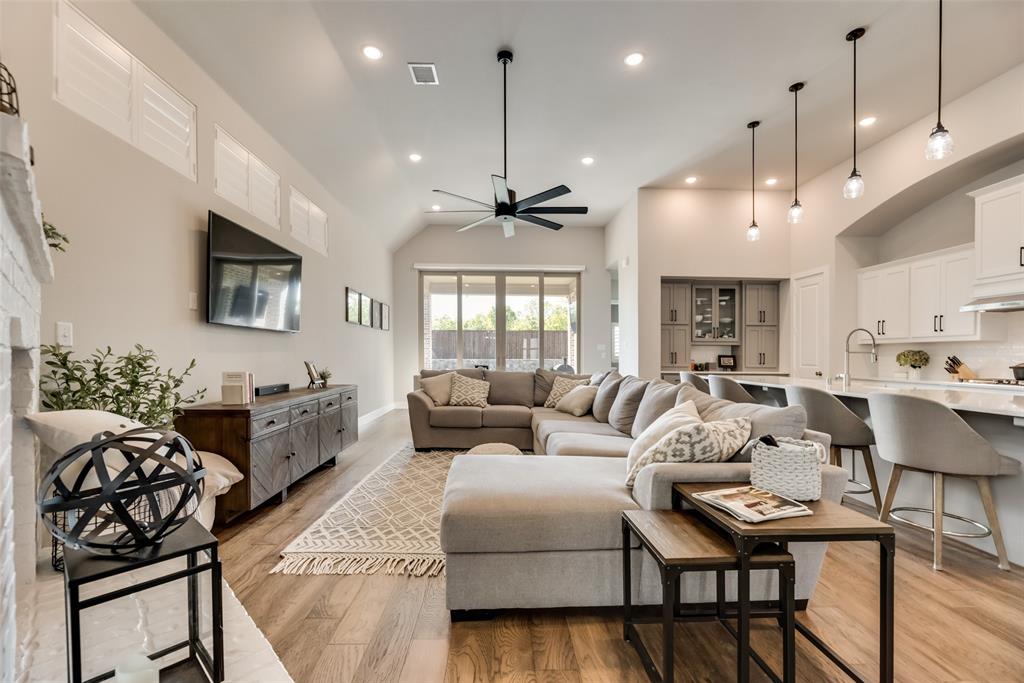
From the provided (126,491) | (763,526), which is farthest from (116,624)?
(763,526)

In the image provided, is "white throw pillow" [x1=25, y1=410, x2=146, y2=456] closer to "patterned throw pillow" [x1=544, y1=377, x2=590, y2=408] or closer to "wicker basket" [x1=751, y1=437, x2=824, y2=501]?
"wicker basket" [x1=751, y1=437, x2=824, y2=501]

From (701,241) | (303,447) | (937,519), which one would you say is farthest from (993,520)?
(701,241)

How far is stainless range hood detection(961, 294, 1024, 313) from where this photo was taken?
351cm

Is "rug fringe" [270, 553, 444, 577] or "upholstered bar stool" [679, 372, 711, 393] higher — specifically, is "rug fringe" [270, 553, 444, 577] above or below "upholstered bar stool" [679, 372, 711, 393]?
below

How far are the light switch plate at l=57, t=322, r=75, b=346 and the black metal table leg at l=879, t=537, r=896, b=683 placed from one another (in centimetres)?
326

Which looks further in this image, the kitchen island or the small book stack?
the small book stack

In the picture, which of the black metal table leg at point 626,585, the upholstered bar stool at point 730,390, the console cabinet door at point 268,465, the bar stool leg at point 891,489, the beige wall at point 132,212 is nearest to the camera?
the black metal table leg at point 626,585

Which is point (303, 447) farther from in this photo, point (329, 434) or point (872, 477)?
point (872, 477)

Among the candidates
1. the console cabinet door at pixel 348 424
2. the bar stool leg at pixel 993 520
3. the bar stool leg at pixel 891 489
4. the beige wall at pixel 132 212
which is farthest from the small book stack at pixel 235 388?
the bar stool leg at pixel 993 520

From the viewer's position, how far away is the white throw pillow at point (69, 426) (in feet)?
5.03

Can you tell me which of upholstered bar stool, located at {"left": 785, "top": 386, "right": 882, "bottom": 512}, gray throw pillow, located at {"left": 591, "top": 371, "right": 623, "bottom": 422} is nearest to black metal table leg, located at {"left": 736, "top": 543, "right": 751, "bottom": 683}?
upholstered bar stool, located at {"left": 785, "top": 386, "right": 882, "bottom": 512}

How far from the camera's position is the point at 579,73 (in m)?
3.50

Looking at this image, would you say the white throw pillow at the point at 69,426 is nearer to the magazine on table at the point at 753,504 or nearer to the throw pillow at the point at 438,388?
the magazine on table at the point at 753,504

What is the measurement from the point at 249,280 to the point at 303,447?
4.44 feet
